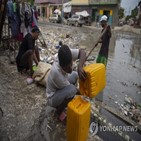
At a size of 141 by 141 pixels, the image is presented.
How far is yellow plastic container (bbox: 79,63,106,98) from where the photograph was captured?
2395mm

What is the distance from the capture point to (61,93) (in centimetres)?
296

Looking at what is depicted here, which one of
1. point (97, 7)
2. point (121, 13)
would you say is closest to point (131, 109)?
point (121, 13)

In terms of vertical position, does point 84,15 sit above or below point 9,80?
above

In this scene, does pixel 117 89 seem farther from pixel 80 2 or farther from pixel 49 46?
pixel 80 2

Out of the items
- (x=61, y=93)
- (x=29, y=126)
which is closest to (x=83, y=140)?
(x=61, y=93)

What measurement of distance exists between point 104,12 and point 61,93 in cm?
3479

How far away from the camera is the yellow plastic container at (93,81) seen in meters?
2.39

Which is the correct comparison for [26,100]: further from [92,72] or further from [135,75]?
[135,75]

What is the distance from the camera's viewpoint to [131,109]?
15.8ft

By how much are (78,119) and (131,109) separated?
277 centimetres

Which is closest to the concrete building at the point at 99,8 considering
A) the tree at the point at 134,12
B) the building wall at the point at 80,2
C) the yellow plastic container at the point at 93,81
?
the building wall at the point at 80,2
